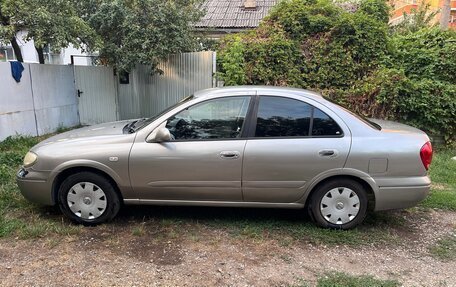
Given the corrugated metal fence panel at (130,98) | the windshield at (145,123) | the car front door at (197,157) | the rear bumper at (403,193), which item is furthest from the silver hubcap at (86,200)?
the corrugated metal fence panel at (130,98)

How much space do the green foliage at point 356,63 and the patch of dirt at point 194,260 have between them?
15.2ft

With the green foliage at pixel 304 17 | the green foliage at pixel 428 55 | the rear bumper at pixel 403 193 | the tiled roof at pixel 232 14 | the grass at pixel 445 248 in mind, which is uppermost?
the tiled roof at pixel 232 14

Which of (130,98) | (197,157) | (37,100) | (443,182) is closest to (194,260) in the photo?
(197,157)

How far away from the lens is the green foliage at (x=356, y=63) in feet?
26.4

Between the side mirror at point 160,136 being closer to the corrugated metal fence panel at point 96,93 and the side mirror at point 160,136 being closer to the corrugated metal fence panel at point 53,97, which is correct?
the corrugated metal fence panel at point 53,97

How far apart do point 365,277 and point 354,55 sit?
6782 millimetres

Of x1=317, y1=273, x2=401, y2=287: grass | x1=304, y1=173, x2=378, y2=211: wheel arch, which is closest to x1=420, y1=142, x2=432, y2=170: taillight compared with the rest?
x1=304, y1=173, x2=378, y2=211: wheel arch

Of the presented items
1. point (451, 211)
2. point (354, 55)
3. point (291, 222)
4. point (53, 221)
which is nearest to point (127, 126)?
point (53, 221)

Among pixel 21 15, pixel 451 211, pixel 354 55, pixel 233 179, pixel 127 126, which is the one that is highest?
pixel 21 15

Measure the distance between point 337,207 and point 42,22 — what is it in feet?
22.7

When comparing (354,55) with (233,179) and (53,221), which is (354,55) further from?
(53,221)

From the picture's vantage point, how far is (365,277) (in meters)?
3.27

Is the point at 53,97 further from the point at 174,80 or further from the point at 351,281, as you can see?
the point at 351,281

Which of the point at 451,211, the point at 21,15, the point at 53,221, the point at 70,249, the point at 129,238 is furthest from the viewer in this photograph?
the point at 21,15
